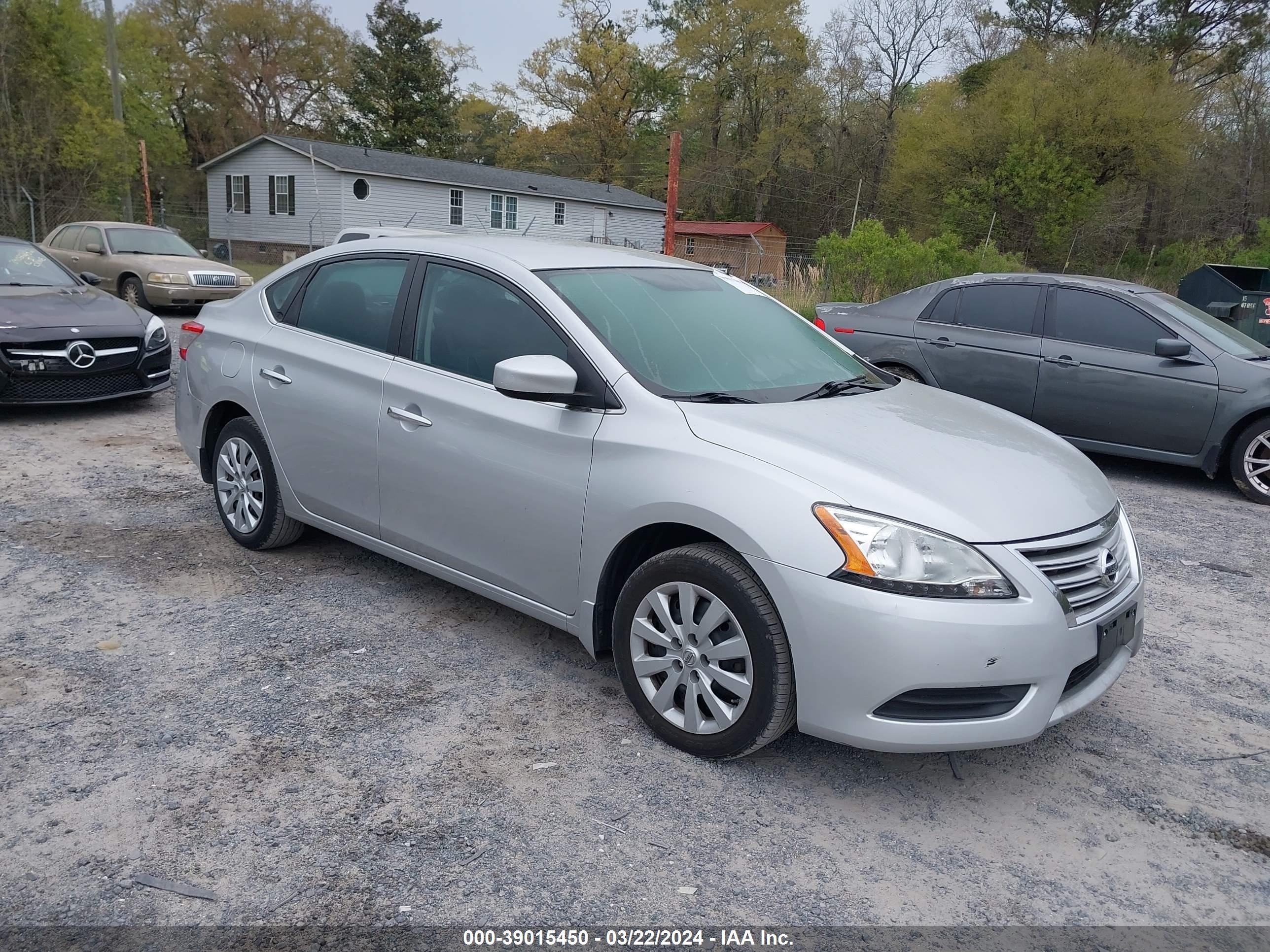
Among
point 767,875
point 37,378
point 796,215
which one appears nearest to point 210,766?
point 767,875

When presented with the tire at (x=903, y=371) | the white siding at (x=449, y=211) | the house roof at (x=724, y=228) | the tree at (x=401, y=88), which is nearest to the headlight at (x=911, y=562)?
the tire at (x=903, y=371)

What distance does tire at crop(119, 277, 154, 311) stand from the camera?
48.5 ft

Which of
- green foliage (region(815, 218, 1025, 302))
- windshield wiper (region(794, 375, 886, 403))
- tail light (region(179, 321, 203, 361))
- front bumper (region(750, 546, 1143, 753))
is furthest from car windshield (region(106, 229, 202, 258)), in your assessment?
front bumper (region(750, 546, 1143, 753))

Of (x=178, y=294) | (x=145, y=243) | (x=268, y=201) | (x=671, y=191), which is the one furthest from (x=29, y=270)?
(x=268, y=201)

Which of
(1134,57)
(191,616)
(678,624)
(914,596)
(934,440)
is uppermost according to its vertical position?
(1134,57)

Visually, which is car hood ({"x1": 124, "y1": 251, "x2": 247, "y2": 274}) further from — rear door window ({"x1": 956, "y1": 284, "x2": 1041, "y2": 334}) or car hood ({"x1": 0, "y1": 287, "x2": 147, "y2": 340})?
rear door window ({"x1": 956, "y1": 284, "x2": 1041, "y2": 334})

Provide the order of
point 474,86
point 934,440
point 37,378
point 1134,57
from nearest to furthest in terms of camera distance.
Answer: point 934,440 < point 37,378 < point 1134,57 < point 474,86

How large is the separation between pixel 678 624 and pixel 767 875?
845 millimetres

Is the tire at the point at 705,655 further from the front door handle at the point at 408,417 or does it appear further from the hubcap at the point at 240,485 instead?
the hubcap at the point at 240,485

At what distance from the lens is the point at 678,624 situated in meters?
3.23

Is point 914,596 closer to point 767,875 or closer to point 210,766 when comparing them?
point 767,875

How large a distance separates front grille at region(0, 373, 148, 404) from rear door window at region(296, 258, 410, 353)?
4222 millimetres

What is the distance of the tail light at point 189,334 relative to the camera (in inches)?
206

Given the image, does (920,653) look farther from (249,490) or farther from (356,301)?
(249,490)
